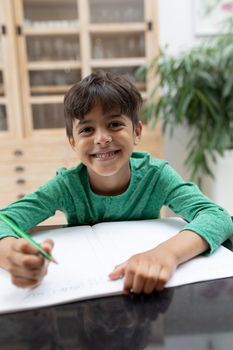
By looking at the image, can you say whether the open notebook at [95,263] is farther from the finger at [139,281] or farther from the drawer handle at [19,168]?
the drawer handle at [19,168]

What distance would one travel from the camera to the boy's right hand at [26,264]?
17.1 inches

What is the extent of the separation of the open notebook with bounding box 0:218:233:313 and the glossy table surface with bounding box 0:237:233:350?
21 millimetres

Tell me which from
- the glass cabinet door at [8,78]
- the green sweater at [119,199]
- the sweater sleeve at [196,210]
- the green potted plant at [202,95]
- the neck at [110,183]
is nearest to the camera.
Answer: the sweater sleeve at [196,210]

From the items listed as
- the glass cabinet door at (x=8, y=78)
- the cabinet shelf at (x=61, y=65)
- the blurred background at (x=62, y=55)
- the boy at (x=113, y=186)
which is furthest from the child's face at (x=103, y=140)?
the cabinet shelf at (x=61, y=65)

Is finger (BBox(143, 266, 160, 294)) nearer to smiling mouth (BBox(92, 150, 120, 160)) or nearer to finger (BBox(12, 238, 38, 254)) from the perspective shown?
finger (BBox(12, 238, 38, 254))

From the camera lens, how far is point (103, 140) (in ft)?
2.27

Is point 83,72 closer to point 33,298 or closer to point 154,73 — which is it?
point 154,73

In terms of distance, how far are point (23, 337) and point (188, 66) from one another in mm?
1899

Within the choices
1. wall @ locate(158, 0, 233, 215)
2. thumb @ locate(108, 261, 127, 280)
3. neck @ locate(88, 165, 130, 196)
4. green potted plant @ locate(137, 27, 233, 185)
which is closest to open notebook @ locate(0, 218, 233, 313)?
thumb @ locate(108, 261, 127, 280)

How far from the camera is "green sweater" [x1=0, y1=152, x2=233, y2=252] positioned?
27.8 inches

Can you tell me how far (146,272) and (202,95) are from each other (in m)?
1.72

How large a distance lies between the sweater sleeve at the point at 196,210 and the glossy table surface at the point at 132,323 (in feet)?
0.50

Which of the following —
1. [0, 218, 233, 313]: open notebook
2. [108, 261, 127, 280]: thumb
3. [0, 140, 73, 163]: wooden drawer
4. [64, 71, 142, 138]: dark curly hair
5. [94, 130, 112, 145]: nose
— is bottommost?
[0, 140, 73, 163]: wooden drawer

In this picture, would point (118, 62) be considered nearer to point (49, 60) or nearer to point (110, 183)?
point (49, 60)
